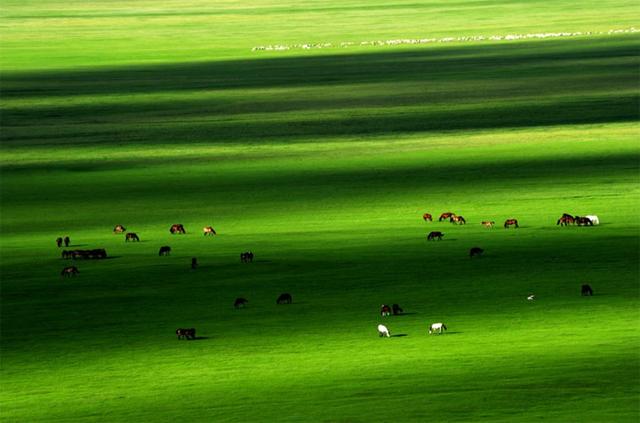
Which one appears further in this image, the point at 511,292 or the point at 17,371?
the point at 511,292

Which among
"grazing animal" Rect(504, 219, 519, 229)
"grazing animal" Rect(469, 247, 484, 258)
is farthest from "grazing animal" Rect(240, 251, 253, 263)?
"grazing animal" Rect(504, 219, 519, 229)

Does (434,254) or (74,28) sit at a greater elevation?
(74,28)

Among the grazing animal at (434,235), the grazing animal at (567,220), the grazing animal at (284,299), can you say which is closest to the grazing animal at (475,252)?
the grazing animal at (434,235)

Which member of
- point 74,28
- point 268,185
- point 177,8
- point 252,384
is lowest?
point 252,384

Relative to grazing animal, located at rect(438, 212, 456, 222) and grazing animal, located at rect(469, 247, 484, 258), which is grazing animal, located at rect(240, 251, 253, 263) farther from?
grazing animal, located at rect(438, 212, 456, 222)

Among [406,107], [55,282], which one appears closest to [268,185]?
[55,282]

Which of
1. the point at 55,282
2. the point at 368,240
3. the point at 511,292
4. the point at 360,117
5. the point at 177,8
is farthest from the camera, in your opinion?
the point at 177,8

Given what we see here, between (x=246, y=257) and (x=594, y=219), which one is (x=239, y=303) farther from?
(x=594, y=219)

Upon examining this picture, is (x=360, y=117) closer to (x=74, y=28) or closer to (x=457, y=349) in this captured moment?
(x=457, y=349)
